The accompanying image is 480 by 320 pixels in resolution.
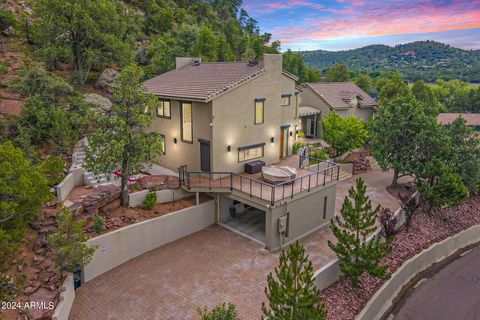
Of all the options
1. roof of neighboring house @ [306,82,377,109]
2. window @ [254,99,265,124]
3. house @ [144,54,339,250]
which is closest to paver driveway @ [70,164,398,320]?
house @ [144,54,339,250]

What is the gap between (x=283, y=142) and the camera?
22391 mm

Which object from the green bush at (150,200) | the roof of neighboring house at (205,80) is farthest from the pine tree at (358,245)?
the green bush at (150,200)

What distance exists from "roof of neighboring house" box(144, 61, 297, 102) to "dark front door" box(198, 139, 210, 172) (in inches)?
104

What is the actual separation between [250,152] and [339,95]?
21722mm

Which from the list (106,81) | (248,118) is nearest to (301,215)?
(248,118)

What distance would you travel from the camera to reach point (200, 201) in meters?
17.9

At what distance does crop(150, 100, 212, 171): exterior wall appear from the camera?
695 inches

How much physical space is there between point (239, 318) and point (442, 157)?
18.4 meters

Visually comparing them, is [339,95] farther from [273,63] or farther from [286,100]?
[273,63]

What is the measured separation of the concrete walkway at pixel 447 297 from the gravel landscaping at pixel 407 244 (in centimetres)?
155

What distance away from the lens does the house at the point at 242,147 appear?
1623 centimetres

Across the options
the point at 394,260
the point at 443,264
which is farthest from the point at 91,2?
the point at 443,264

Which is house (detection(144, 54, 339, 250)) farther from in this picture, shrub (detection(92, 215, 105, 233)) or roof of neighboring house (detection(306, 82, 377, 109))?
roof of neighboring house (detection(306, 82, 377, 109))

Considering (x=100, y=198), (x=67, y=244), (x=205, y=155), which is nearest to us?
(x=67, y=244)
